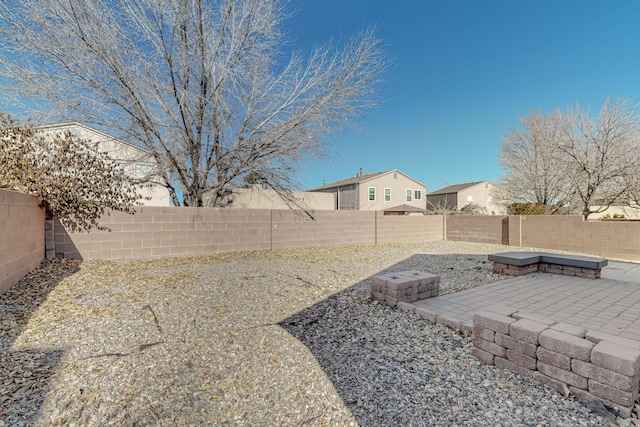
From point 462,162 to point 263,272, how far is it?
694 inches

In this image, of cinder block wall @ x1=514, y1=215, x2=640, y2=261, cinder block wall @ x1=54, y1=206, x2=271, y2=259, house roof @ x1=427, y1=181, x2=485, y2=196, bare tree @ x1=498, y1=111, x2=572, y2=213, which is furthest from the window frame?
cinder block wall @ x1=54, y1=206, x2=271, y2=259

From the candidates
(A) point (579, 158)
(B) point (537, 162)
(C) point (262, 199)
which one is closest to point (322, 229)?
(C) point (262, 199)

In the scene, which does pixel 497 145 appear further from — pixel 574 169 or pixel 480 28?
pixel 480 28

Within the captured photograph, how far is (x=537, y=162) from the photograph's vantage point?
1555 cm

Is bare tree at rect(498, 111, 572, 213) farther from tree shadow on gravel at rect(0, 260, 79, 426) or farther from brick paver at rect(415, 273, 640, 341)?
tree shadow on gravel at rect(0, 260, 79, 426)

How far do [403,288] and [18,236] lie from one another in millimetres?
5816

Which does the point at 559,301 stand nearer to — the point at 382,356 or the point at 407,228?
the point at 382,356

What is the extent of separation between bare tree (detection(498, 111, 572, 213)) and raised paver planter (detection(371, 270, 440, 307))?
13.8m

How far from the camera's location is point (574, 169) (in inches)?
526

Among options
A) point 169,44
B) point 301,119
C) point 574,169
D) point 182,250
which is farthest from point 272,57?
point 574,169

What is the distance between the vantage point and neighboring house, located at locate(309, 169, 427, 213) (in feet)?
77.1

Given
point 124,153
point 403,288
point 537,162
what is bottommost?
point 403,288

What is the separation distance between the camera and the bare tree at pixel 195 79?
678cm

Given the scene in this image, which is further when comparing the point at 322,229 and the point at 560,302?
the point at 322,229
